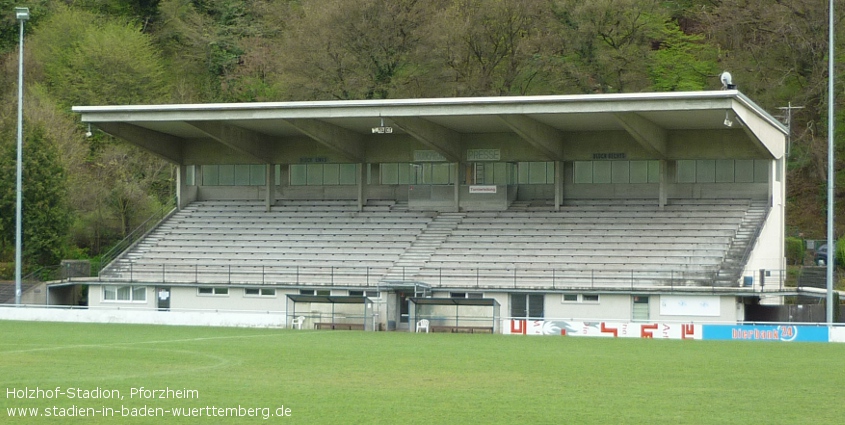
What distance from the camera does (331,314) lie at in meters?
40.0

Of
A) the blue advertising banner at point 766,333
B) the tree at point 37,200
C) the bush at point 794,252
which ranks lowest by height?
the blue advertising banner at point 766,333

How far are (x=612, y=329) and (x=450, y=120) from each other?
12.6 m

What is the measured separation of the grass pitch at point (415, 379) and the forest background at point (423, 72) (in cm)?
2463

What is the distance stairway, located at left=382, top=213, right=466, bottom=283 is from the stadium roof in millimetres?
2692

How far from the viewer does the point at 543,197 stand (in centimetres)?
4975

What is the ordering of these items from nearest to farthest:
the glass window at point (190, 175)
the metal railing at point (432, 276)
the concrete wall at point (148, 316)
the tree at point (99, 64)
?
the concrete wall at point (148, 316) → the metal railing at point (432, 276) → the glass window at point (190, 175) → the tree at point (99, 64)

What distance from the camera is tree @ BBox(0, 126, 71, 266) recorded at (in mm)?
52688

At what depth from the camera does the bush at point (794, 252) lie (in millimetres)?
52531

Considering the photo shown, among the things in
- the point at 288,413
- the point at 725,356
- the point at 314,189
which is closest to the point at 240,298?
the point at 314,189

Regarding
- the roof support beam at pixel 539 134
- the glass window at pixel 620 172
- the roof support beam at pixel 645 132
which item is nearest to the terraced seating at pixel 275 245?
the roof support beam at pixel 539 134

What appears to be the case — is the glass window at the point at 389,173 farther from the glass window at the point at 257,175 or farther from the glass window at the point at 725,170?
the glass window at the point at 725,170

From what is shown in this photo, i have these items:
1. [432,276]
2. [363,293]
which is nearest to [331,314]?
[363,293]

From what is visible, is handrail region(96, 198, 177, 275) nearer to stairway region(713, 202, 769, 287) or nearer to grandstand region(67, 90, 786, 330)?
grandstand region(67, 90, 786, 330)

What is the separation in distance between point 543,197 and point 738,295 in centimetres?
1242
